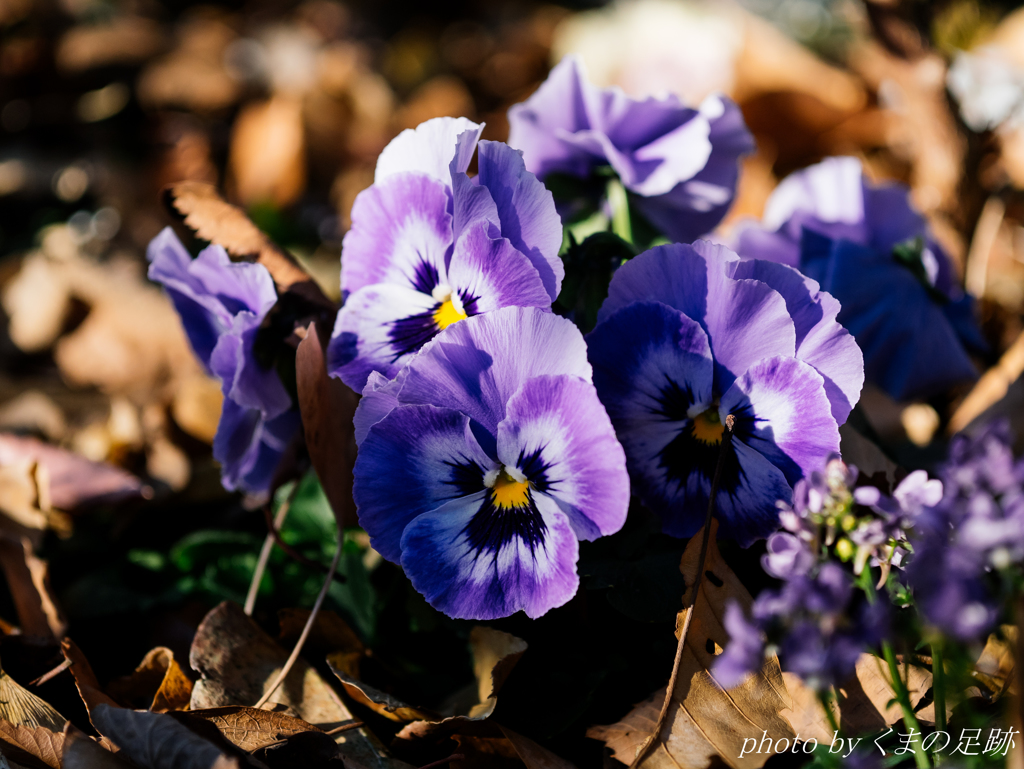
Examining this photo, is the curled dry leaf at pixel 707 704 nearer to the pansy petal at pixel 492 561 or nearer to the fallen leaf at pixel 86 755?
the pansy petal at pixel 492 561

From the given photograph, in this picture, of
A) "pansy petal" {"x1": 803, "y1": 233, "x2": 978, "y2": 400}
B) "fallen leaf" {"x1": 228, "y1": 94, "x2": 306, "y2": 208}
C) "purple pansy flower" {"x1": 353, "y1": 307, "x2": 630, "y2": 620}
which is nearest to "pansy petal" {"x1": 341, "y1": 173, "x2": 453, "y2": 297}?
"purple pansy flower" {"x1": 353, "y1": 307, "x2": 630, "y2": 620}

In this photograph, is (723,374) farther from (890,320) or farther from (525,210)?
(890,320)

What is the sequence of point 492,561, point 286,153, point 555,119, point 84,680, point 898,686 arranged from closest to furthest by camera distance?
point 898,686
point 492,561
point 84,680
point 555,119
point 286,153

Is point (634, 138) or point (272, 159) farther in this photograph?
point (272, 159)

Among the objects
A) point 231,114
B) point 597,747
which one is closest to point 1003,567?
point 597,747

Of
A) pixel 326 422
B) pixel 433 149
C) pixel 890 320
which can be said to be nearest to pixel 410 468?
pixel 326 422

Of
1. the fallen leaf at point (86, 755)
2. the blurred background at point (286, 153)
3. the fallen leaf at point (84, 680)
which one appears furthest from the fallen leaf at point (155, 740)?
the blurred background at point (286, 153)
